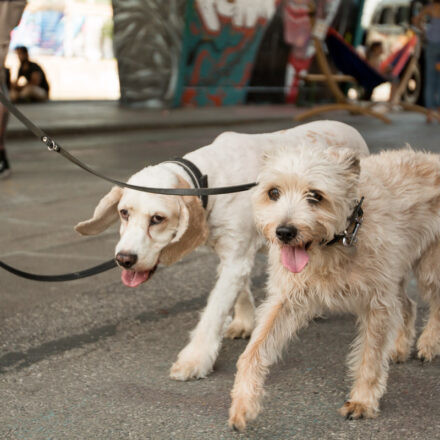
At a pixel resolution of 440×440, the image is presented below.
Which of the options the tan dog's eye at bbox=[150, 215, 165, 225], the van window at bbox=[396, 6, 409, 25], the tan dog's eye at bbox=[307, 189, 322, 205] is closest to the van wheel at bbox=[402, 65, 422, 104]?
the van window at bbox=[396, 6, 409, 25]

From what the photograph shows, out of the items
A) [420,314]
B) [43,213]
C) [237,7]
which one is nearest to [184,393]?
[420,314]

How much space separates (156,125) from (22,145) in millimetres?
3492

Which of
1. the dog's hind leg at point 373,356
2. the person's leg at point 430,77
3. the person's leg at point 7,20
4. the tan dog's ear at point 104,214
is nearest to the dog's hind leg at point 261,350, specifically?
the dog's hind leg at point 373,356

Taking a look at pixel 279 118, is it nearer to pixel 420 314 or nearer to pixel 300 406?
pixel 420 314

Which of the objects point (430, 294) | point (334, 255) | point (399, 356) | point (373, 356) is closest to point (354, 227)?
point (334, 255)

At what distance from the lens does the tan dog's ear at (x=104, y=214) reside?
391 centimetres

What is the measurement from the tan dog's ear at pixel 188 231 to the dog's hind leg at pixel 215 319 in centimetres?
24

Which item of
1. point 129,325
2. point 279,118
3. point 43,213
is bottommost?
point 279,118

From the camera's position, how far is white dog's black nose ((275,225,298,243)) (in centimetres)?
306

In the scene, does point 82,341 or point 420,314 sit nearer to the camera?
point 82,341

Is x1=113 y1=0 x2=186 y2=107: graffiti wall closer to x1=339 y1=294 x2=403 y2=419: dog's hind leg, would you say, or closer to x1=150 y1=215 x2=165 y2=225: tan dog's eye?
x1=150 y1=215 x2=165 y2=225: tan dog's eye

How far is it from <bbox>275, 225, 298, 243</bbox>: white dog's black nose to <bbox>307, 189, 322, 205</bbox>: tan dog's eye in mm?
146

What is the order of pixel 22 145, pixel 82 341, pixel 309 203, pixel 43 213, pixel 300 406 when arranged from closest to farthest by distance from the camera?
1. pixel 309 203
2. pixel 300 406
3. pixel 82 341
4. pixel 43 213
5. pixel 22 145

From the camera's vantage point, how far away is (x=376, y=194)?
3.50m
